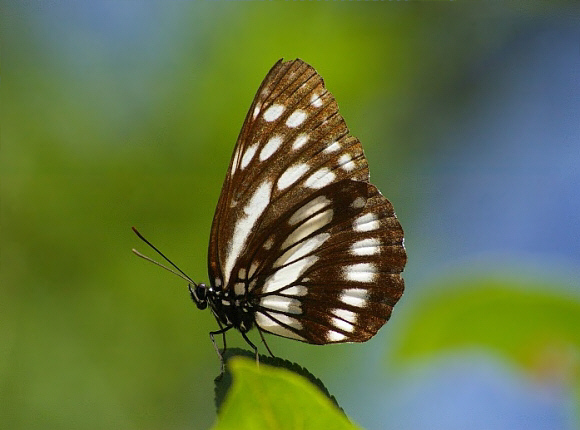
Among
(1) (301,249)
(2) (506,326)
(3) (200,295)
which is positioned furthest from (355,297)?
(2) (506,326)

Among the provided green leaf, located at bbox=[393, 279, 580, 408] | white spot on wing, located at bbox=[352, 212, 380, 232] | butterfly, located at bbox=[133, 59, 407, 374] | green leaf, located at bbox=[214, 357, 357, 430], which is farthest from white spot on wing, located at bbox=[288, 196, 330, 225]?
green leaf, located at bbox=[214, 357, 357, 430]

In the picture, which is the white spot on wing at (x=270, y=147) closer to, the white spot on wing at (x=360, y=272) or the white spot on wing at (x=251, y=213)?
the white spot on wing at (x=251, y=213)

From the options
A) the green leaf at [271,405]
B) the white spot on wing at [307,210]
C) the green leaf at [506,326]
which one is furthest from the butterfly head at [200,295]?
the green leaf at [271,405]

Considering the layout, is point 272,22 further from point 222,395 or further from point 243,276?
point 222,395

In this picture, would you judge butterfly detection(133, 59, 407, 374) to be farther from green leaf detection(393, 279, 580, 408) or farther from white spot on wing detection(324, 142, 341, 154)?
green leaf detection(393, 279, 580, 408)

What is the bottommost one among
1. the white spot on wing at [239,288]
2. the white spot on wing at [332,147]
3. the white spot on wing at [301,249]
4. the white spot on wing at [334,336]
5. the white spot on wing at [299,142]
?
the white spot on wing at [334,336]

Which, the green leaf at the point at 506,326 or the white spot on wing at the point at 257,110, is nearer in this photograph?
the green leaf at the point at 506,326

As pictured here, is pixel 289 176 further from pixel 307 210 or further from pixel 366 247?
pixel 366 247
